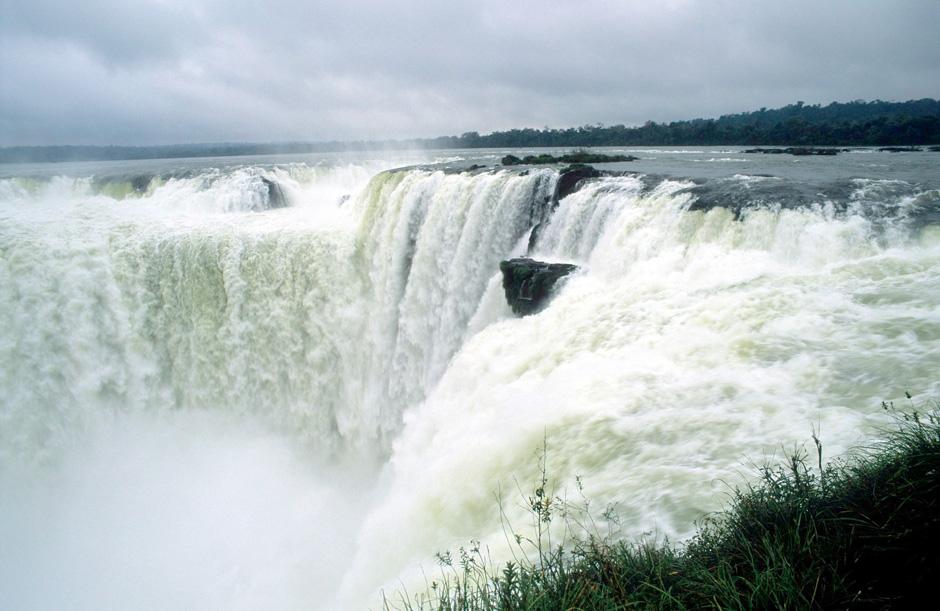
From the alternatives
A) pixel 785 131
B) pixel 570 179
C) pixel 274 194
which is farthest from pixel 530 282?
pixel 785 131

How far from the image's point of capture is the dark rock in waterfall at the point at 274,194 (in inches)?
961

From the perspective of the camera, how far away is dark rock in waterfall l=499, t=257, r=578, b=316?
9828 mm

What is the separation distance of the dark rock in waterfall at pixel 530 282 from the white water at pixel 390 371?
1.15 ft

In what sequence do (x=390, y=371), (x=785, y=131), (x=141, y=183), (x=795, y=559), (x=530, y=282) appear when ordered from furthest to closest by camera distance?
(x=785, y=131)
(x=141, y=183)
(x=390, y=371)
(x=530, y=282)
(x=795, y=559)

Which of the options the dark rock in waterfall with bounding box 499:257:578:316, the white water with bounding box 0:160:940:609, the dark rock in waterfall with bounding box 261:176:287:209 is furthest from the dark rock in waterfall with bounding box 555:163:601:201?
the dark rock in waterfall with bounding box 261:176:287:209

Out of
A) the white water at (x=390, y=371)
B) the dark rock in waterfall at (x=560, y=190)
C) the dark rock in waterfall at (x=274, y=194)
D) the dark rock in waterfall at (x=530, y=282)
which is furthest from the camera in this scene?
the dark rock in waterfall at (x=274, y=194)

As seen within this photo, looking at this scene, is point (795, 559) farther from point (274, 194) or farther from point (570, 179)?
point (274, 194)

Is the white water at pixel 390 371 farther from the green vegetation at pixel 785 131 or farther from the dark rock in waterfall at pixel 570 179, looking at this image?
the green vegetation at pixel 785 131

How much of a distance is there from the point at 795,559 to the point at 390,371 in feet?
40.9

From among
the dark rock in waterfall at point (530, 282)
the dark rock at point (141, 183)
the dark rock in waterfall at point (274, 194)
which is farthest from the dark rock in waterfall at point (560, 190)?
the dark rock at point (141, 183)

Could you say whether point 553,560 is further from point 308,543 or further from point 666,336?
point 308,543

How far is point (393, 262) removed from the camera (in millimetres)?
15617

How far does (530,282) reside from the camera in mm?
10062

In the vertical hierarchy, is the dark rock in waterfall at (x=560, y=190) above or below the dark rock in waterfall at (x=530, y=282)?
above
